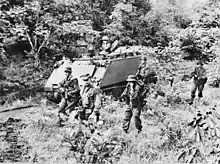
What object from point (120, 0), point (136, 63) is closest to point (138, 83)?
point (136, 63)

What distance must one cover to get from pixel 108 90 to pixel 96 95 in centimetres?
184

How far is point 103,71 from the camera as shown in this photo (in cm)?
869

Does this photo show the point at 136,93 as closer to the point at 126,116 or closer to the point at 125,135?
the point at 126,116

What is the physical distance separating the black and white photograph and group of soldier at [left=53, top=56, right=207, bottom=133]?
0.02 metres

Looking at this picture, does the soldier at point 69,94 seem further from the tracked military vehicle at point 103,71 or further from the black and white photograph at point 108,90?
the tracked military vehicle at point 103,71

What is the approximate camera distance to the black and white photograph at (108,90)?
5.09 meters

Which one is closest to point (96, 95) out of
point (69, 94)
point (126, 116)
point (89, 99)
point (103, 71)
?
point (89, 99)

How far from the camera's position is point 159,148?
5562 mm

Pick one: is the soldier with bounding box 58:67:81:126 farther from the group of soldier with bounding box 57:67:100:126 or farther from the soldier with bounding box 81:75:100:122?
the soldier with bounding box 81:75:100:122

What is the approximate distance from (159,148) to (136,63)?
16.6ft

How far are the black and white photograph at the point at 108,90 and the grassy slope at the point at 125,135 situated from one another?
2 centimetres

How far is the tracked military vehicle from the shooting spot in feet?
28.6

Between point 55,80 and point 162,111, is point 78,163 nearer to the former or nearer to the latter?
point 162,111

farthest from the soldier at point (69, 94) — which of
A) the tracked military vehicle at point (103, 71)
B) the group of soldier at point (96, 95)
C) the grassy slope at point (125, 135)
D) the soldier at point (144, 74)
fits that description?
the soldier at point (144, 74)
